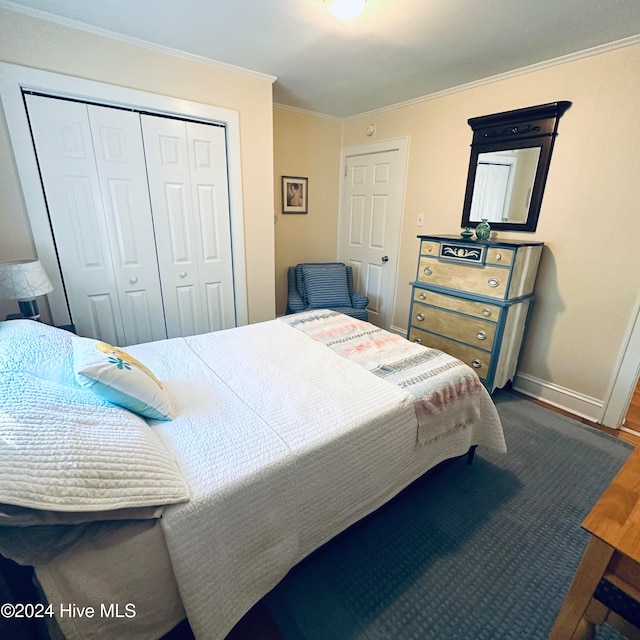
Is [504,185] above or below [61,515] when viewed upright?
above

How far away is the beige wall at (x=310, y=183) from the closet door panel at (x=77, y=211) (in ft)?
5.84

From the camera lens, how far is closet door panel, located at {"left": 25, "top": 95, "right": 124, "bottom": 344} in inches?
82.3

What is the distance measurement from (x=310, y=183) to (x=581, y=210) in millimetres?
2630

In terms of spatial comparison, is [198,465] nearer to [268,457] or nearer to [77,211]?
[268,457]

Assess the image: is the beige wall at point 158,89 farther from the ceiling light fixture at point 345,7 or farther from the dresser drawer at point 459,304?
the dresser drawer at point 459,304

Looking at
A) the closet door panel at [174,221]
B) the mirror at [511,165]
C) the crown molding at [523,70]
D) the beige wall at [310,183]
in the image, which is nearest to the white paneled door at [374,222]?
the beige wall at [310,183]

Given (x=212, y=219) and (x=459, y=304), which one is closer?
(x=459, y=304)

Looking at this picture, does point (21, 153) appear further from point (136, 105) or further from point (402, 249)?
point (402, 249)

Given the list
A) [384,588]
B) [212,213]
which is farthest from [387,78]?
[384,588]

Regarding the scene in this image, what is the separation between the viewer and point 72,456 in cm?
79

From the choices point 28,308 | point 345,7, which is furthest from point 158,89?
point 28,308

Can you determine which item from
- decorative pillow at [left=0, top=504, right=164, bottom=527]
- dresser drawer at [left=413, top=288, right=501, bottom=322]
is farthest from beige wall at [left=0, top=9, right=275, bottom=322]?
decorative pillow at [left=0, top=504, right=164, bottom=527]

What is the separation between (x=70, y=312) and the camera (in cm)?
237

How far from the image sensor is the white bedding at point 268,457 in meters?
0.92
